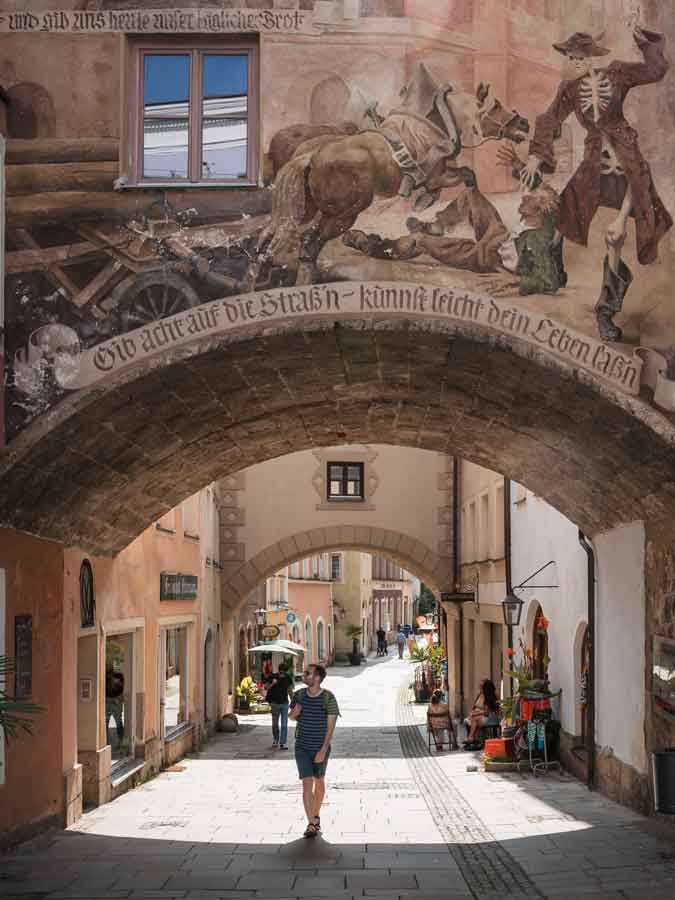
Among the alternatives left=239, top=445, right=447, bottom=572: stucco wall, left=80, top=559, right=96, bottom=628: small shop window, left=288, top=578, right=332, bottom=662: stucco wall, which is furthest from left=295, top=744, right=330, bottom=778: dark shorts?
left=288, top=578, right=332, bottom=662: stucco wall

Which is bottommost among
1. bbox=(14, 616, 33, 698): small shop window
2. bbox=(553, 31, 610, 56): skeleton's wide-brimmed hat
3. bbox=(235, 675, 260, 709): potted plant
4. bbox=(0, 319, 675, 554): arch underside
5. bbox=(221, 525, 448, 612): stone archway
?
bbox=(235, 675, 260, 709): potted plant

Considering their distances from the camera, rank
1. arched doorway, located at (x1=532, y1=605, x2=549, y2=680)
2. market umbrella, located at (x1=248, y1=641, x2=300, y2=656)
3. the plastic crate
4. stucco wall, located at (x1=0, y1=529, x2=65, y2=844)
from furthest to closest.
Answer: market umbrella, located at (x1=248, y1=641, x2=300, y2=656)
arched doorway, located at (x1=532, y1=605, x2=549, y2=680)
the plastic crate
stucco wall, located at (x1=0, y1=529, x2=65, y2=844)

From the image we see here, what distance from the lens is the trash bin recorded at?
412 inches

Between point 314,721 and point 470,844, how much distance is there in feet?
6.34

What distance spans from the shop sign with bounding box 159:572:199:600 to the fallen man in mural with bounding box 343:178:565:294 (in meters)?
10.7

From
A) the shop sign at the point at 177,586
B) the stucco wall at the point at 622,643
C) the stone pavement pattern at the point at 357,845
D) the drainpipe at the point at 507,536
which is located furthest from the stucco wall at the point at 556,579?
the shop sign at the point at 177,586

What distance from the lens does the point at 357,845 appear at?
42.0 feet

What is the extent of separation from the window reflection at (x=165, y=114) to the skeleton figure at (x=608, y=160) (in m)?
2.85

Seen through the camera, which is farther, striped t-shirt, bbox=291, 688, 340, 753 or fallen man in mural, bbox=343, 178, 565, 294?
striped t-shirt, bbox=291, 688, 340, 753

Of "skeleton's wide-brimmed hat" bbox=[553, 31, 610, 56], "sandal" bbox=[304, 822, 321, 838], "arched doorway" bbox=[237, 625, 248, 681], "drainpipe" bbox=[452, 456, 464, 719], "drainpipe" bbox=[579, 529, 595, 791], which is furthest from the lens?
"arched doorway" bbox=[237, 625, 248, 681]

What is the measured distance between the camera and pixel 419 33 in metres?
11.3

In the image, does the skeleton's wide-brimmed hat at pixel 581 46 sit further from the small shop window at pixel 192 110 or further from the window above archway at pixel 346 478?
the window above archway at pixel 346 478

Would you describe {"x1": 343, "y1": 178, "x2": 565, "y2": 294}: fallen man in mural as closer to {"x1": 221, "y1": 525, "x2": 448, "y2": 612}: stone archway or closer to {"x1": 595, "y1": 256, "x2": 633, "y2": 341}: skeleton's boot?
{"x1": 595, "y1": 256, "x2": 633, "y2": 341}: skeleton's boot

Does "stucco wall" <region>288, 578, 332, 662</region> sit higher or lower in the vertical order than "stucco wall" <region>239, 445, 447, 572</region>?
lower
